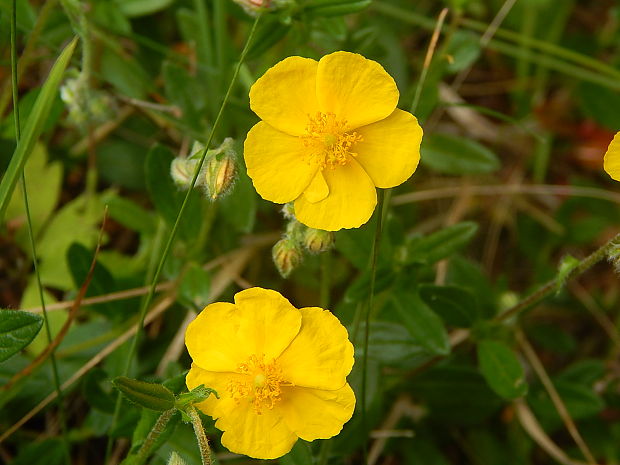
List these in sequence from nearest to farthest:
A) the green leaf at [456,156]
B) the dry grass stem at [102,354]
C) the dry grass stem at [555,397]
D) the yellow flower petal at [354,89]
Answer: the yellow flower petal at [354,89]
the dry grass stem at [102,354]
the dry grass stem at [555,397]
the green leaf at [456,156]

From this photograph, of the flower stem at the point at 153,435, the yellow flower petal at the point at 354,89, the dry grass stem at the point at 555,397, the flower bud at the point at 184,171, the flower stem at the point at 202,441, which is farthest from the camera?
the dry grass stem at the point at 555,397

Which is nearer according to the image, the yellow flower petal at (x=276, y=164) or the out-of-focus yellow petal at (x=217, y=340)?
the out-of-focus yellow petal at (x=217, y=340)

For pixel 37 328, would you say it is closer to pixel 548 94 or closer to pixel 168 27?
pixel 168 27

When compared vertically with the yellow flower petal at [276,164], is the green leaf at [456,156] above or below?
below

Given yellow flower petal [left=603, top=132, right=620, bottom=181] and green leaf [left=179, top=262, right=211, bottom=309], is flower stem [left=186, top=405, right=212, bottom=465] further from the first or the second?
yellow flower petal [left=603, top=132, right=620, bottom=181]

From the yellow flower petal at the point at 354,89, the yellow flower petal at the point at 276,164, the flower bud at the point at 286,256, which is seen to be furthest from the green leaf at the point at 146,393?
the yellow flower petal at the point at 354,89

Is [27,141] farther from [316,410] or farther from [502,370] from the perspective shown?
[502,370]

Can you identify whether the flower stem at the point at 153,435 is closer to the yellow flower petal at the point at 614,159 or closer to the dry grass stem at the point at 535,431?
the yellow flower petal at the point at 614,159

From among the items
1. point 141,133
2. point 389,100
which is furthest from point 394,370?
point 141,133
